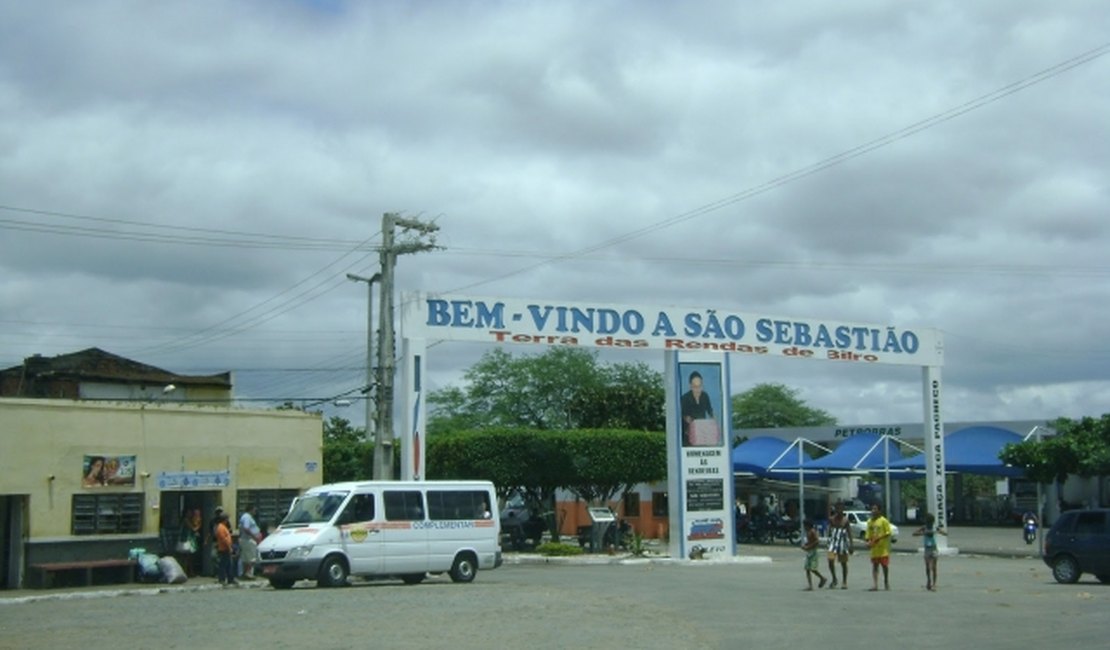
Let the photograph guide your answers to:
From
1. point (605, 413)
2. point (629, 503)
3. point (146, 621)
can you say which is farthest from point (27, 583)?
point (605, 413)

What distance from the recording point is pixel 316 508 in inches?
1066

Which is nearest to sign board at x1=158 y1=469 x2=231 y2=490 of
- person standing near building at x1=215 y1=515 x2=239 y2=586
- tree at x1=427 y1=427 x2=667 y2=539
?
person standing near building at x1=215 y1=515 x2=239 y2=586

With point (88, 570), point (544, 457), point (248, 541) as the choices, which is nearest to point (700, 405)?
point (544, 457)

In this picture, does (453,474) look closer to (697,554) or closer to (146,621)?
(697,554)

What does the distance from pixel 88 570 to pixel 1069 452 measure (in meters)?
28.7

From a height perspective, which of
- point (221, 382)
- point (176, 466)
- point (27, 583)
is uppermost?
point (221, 382)

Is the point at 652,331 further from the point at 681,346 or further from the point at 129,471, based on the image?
the point at 129,471

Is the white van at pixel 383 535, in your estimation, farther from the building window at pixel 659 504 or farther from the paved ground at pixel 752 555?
the building window at pixel 659 504

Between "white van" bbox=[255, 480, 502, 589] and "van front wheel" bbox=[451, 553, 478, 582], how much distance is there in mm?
21

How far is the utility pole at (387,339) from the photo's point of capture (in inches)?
1572

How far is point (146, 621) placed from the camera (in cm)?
1942

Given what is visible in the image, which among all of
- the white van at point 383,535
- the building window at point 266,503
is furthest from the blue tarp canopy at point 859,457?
the white van at point 383,535

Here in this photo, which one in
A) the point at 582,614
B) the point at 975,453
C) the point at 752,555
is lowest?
the point at 752,555

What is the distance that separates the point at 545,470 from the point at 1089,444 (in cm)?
1695
